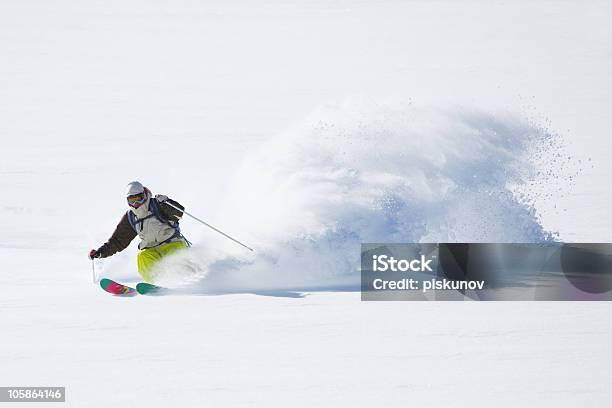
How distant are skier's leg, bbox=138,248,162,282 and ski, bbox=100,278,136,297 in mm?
330

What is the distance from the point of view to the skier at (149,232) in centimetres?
983

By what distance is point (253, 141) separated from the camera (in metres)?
21.8

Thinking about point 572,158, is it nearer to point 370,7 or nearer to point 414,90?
point 414,90

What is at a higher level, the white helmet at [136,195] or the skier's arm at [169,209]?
the white helmet at [136,195]

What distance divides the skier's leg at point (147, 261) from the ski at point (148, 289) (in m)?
0.39

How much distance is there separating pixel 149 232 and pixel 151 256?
0.83 feet

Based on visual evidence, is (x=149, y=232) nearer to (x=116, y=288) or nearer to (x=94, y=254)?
(x=94, y=254)

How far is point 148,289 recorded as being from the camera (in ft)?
31.1

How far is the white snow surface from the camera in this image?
6.96 m

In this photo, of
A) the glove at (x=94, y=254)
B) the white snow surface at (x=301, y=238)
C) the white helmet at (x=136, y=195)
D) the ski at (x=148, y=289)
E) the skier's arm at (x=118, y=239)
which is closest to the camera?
the white snow surface at (x=301, y=238)

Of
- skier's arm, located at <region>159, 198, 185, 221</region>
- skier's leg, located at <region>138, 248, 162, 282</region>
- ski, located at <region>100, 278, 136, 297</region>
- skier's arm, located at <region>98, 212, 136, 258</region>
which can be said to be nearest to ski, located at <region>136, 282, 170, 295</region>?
ski, located at <region>100, 278, 136, 297</region>

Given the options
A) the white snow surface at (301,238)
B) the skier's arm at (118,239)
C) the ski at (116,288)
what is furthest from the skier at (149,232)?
the ski at (116,288)

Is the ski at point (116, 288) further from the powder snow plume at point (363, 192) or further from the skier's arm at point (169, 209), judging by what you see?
the skier's arm at point (169, 209)

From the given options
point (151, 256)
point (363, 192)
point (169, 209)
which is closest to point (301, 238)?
point (363, 192)
